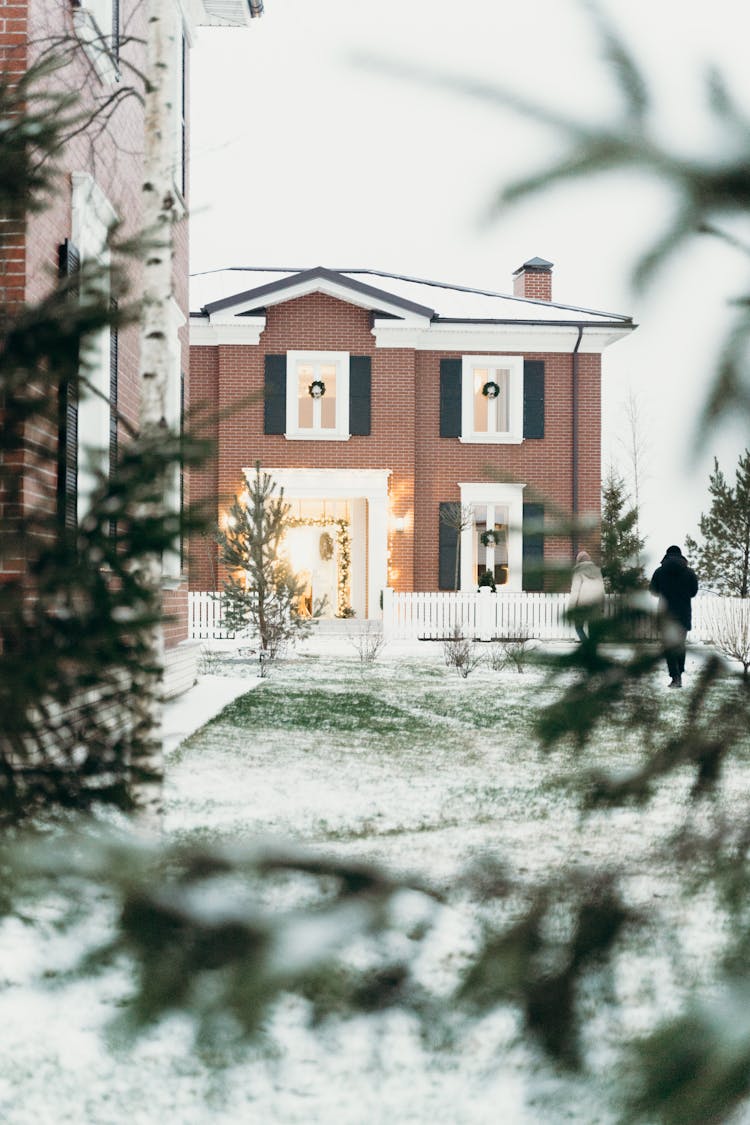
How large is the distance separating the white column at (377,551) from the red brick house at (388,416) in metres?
0.03

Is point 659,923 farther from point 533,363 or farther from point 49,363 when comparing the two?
point 533,363

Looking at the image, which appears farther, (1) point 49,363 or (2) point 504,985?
(1) point 49,363

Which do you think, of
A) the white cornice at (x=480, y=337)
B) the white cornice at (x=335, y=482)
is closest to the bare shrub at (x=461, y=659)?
the white cornice at (x=335, y=482)

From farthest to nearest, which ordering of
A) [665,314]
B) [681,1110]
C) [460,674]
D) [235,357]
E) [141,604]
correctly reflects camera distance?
[235,357], [460,674], [141,604], [665,314], [681,1110]

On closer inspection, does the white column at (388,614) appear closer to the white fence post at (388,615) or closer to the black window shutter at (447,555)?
the white fence post at (388,615)

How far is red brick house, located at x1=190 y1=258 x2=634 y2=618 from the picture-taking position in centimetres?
2158

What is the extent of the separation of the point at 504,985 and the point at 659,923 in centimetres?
17

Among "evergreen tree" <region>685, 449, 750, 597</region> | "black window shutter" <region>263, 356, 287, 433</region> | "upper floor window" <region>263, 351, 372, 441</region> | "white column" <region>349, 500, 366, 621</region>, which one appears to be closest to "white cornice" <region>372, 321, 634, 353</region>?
"upper floor window" <region>263, 351, 372, 441</region>

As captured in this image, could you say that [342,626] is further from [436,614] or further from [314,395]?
[314,395]

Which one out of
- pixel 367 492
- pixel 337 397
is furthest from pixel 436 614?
pixel 337 397

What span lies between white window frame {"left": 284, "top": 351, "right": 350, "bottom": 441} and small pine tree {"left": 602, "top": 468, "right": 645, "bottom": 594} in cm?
2069

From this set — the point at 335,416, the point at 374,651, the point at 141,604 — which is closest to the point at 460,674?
the point at 374,651

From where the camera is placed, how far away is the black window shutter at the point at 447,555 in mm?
21531

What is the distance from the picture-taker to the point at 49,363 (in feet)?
5.57
